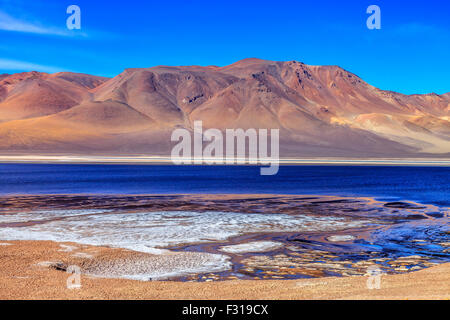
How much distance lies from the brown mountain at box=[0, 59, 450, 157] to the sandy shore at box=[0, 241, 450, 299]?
3996 inches

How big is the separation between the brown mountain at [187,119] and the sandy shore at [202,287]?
101 meters

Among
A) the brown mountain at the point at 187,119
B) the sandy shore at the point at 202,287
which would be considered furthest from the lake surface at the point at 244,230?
the brown mountain at the point at 187,119

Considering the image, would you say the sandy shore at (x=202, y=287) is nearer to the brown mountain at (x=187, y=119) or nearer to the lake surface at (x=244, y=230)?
the lake surface at (x=244, y=230)

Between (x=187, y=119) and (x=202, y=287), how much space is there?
14746 cm

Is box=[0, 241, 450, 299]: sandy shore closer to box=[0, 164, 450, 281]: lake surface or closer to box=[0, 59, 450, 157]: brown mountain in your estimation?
box=[0, 164, 450, 281]: lake surface

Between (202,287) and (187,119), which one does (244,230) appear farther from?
(187,119)

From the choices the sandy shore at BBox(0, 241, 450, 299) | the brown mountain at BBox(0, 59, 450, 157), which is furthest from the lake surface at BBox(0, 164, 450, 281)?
the brown mountain at BBox(0, 59, 450, 157)

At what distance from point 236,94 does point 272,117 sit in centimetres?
2128

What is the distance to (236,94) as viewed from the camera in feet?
545

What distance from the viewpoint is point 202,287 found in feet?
30.0

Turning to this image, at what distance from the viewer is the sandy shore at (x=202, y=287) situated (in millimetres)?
8078

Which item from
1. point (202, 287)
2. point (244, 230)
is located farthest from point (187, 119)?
point (202, 287)

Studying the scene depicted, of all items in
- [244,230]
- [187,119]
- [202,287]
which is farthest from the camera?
[187,119]
